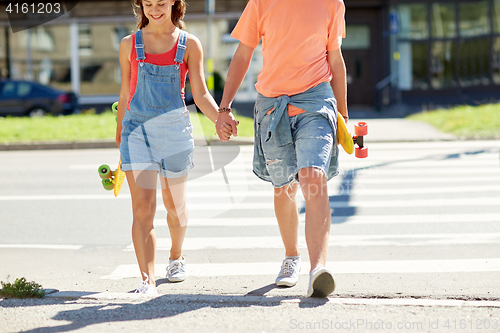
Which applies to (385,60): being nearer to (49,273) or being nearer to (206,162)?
(206,162)

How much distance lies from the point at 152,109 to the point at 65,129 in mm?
12236

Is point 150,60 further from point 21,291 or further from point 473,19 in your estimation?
point 473,19

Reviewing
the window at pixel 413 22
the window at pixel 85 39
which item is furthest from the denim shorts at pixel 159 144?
the window at pixel 85 39

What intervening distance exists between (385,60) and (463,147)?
1218 cm

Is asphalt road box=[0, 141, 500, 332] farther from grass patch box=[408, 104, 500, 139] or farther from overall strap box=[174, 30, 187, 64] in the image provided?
grass patch box=[408, 104, 500, 139]

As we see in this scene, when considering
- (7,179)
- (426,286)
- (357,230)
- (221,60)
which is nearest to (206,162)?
(7,179)

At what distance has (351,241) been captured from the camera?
5395 millimetres

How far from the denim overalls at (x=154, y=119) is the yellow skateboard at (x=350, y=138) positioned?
0.98 metres

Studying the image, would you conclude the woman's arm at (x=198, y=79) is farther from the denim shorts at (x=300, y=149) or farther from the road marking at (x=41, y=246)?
the road marking at (x=41, y=246)

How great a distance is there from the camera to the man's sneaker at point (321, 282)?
134 inches

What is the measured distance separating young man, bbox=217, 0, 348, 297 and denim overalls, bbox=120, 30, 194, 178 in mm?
304

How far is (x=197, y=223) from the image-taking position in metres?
6.33

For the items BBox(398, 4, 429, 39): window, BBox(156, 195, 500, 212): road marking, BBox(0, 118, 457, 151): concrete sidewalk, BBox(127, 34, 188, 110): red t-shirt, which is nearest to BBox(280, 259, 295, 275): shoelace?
BBox(127, 34, 188, 110): red t-shirt

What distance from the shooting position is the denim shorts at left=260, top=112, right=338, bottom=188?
360 centimetres
